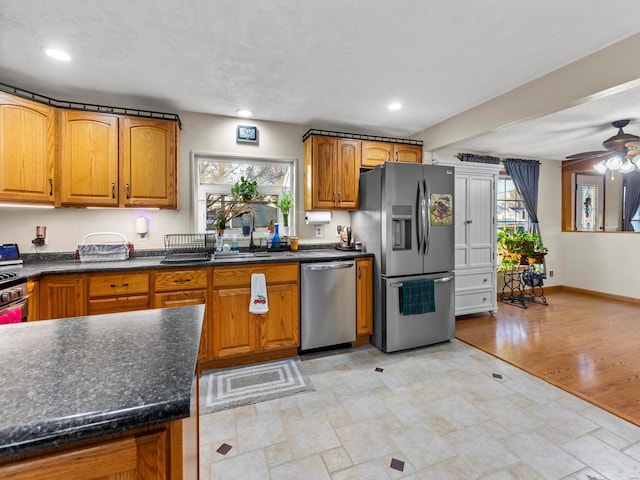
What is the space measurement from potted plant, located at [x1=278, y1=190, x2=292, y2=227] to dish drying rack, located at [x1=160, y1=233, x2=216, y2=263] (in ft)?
2.66

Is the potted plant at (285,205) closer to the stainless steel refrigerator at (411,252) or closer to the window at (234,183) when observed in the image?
the window at (234,183)

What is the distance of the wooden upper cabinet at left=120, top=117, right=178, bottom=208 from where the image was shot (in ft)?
8.79

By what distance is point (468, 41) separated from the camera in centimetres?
199

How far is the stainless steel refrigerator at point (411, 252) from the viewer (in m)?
3.01

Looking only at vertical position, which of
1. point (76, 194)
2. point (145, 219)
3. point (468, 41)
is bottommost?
point (145, 219)

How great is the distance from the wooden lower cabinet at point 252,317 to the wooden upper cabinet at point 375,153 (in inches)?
61.4

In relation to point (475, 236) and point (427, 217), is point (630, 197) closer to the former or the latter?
point (475, 236)

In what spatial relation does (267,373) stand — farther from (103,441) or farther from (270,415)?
(103,441)

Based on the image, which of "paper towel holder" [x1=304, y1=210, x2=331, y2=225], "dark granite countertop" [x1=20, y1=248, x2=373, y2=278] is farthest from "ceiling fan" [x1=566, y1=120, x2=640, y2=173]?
"paper towel holder" [x1=304, y1=210, x2=331, y2=225]

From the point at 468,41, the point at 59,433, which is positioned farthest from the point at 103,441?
the point at 468,41

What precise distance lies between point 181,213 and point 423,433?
286 cm

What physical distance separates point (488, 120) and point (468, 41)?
1.15m

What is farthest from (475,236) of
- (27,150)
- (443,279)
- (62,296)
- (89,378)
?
(27,150)

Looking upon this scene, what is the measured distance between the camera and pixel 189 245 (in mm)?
3160
